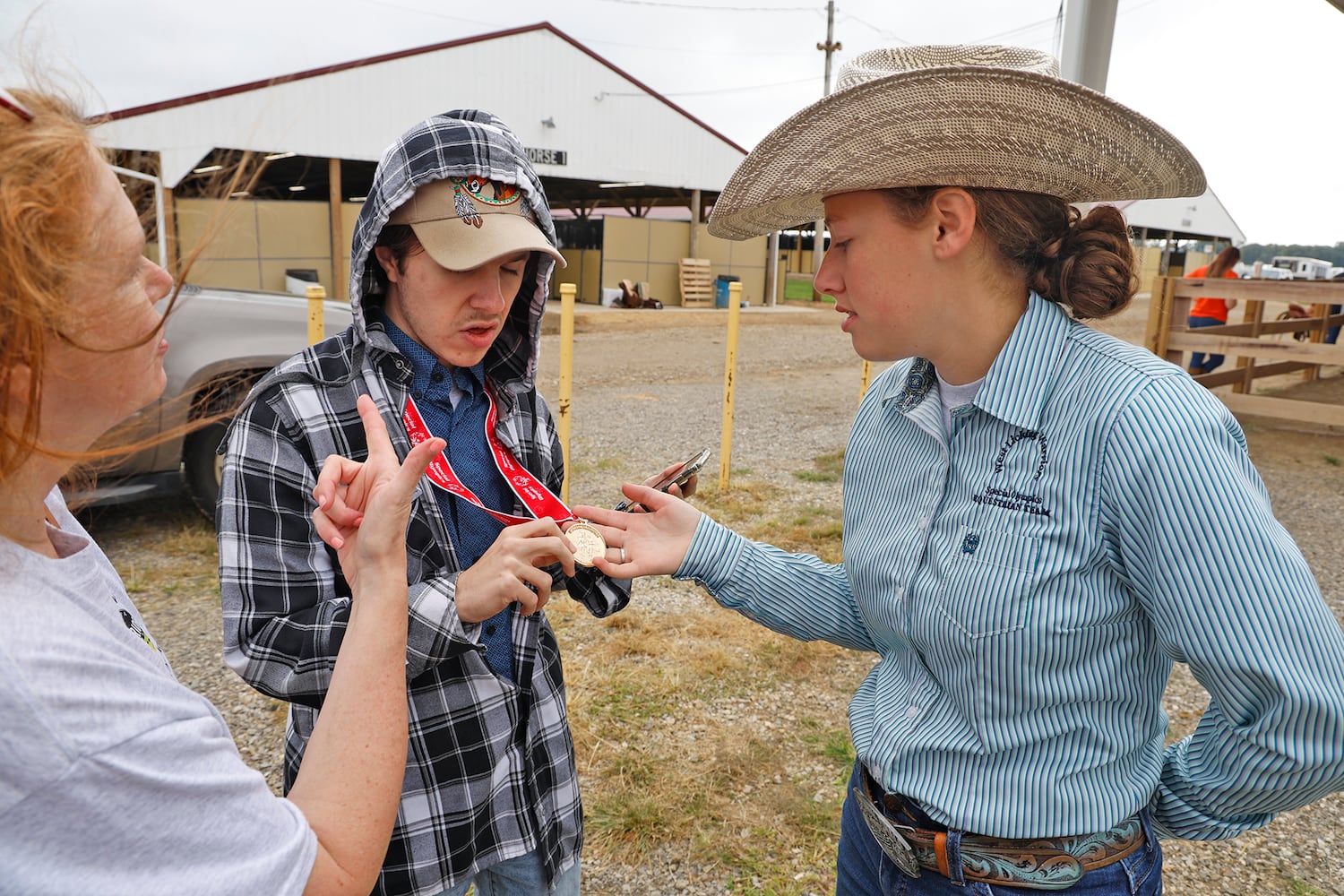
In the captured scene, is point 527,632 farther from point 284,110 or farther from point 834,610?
point 284,110

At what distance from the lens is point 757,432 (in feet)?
33.4

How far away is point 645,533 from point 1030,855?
3.46 feet

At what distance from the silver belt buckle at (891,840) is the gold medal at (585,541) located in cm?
80

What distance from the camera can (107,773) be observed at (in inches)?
31.4

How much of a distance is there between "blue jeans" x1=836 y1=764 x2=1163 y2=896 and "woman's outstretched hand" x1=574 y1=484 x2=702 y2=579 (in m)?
0.64

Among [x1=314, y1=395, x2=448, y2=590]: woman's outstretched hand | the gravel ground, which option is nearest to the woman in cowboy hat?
[x1=314, y1=395, x2=448, y2=590]: woman's outstretched hand

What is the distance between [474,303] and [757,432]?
27.5 feet

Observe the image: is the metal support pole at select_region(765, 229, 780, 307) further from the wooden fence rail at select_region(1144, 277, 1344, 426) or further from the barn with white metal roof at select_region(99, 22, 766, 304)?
the wooden fence rail at select_region(1144, 277, 1344, 426)

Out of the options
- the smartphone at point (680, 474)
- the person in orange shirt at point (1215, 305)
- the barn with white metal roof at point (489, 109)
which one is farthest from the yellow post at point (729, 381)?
the barn with white metal roof at point (489, 109)

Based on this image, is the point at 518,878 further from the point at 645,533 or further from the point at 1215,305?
the point at 1215,305

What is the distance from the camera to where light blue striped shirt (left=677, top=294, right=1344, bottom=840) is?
131 cm

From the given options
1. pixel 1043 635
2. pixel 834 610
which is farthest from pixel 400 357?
pixel 1043 635

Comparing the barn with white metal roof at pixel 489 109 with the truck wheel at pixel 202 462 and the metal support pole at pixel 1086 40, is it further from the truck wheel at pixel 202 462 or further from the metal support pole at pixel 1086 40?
the metal support pole at pixel 1086 40

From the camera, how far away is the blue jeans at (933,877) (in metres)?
1.50
